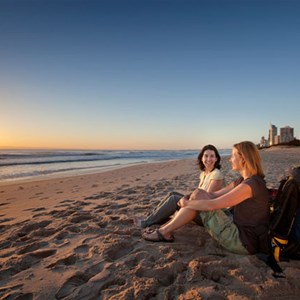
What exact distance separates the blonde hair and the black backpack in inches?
12.6

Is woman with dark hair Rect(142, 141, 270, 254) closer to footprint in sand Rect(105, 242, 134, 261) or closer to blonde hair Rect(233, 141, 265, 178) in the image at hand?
blonde hair Rect(233, 141, 265, 178)

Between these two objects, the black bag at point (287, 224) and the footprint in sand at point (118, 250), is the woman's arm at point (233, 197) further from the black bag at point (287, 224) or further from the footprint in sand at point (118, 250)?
the footprint in sand at point (118, 250)

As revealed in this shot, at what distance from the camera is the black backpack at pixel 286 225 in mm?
2482

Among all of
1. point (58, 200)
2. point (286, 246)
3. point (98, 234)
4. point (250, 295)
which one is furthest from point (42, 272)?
point (58, 200)

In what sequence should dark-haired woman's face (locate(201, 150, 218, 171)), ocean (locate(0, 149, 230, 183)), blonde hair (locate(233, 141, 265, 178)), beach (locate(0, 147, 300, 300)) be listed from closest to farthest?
beach (locate(0, 147, 300, 300))
blonde hair (locate(233, 141, 265, 178))
dark-haired woman's face (locate(201, 150, 218, 171))
ocean (locate(0, 149, 230, 183))

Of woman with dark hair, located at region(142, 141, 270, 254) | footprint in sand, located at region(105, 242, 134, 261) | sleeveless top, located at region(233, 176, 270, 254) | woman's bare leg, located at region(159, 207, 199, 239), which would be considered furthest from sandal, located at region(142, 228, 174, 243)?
sleeveless top, located at region(233, 176, 270, 254)

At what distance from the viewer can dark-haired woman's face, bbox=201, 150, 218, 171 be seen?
14.0 ft

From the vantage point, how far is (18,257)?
307cm

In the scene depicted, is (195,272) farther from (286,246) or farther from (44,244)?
(44,244)

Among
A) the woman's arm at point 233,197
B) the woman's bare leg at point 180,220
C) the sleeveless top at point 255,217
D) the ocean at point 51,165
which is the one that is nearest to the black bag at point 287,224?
the sleeveless top at point 255,217

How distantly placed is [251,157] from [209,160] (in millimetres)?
1364

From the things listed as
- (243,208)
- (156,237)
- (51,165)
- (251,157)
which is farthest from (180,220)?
(51,165)

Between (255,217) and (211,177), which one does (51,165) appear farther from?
(255,217)

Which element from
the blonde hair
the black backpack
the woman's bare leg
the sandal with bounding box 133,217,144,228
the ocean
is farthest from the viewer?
the ocean
